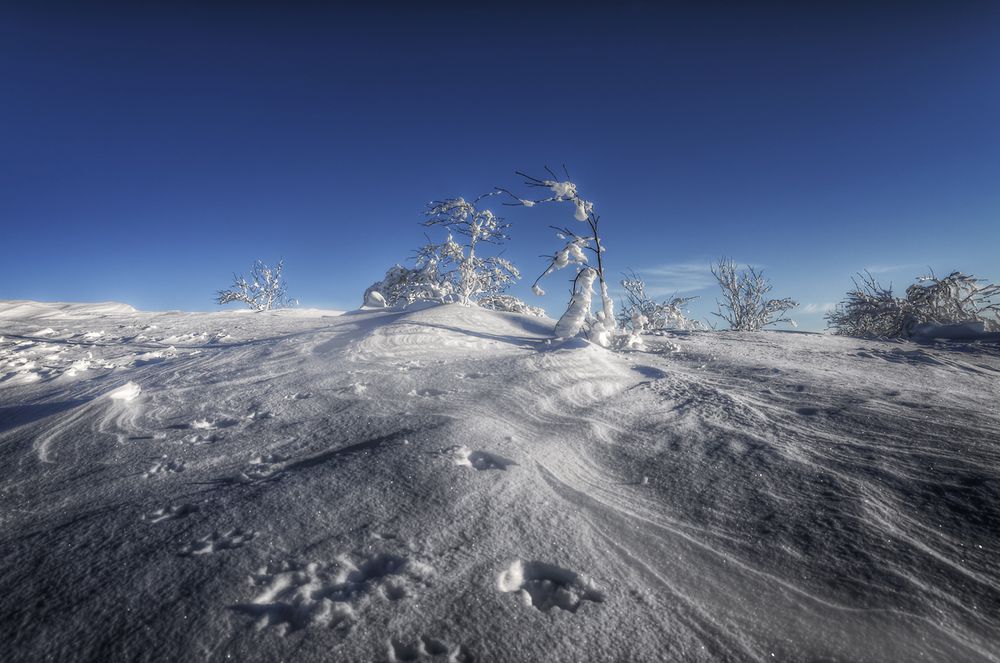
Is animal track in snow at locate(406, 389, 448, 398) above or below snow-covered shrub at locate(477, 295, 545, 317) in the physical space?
below

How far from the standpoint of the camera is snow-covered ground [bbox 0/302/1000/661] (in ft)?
3.63

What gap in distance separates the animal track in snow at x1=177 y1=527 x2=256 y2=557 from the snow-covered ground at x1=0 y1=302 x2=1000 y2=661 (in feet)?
0.04

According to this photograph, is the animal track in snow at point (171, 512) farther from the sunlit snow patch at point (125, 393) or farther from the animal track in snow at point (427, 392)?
the sunlit snow patch at point (125, 393)

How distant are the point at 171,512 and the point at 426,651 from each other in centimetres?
130

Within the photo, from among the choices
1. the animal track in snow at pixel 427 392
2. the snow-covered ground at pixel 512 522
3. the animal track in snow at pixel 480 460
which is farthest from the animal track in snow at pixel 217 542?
the animal track in snow at pixel 427 392

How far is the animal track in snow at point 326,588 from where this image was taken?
112 cm

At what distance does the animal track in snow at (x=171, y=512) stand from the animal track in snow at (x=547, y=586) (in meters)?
1.33

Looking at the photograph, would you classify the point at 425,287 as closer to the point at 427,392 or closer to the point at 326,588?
the point at 427,392

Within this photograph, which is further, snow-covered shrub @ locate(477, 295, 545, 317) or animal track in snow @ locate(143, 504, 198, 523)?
snow-covered shrub @ locate(477, 295, 545, 317)

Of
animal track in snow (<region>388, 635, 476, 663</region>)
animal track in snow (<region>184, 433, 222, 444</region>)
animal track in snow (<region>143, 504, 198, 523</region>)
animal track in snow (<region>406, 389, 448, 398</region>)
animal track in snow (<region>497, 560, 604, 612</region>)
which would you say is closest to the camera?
animal track in snow (<region>388, 635, 476, 663</region>)

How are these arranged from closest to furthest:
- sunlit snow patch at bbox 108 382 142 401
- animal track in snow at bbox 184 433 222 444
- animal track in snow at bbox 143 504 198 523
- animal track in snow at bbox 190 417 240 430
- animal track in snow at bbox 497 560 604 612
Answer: animal track in snow at bbox 497 560 604 612, animal track in snow at bbox 143 504 198 523, animal track in snow at bbox 184 433 222 444, animal track in snow at bbox 190 417 240 430, sunlit snow patch at bbox 108 382 142 401

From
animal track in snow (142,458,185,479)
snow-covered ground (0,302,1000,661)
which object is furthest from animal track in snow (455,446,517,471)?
animal track in snow (142,458,185,479)

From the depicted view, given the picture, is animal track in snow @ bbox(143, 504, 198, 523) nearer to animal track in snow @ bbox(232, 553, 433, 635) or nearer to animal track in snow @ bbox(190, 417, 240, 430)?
animal track in snow @ bbox(232, 553, 433, 635)

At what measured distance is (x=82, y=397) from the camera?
11.7 ft
